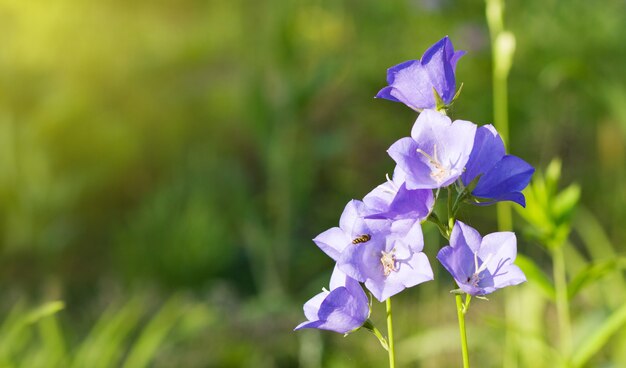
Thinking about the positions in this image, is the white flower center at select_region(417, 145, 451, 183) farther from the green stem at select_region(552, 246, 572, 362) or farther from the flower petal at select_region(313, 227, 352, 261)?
the green stem at select_region(552, 246, 572, 362)

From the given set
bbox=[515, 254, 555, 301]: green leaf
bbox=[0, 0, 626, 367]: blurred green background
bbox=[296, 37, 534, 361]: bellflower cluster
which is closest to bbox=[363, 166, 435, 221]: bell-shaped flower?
bbox=[296, 37, 534, 361]: bellflower cluster

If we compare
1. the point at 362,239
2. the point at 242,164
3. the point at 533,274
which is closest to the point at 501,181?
the point at 362,239

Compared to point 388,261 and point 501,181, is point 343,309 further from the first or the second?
point 501,181

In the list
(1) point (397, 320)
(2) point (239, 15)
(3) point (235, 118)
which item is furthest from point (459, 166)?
(2) point (239, 15)

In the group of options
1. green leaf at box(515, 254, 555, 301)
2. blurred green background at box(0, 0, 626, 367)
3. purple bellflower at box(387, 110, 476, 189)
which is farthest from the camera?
blurred green background at box(0, 0, 626, 367)

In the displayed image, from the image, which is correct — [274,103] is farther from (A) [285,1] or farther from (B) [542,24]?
(B) [542,24]

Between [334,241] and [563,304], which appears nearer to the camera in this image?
[334,241]

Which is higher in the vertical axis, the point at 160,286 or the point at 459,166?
the point at 459,166
